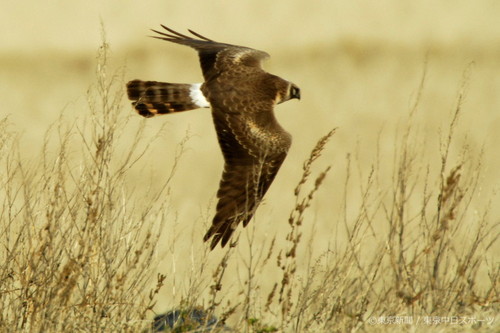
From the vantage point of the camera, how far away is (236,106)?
8.10 m

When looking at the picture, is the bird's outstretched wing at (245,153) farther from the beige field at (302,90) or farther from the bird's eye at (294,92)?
the beige field at (302,90)

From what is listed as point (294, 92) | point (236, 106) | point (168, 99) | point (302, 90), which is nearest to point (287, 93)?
point (294, 92)

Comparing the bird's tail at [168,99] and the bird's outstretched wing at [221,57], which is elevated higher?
the bird's outstretched wing at [221,57]

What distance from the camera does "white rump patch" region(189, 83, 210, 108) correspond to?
27.0 ft

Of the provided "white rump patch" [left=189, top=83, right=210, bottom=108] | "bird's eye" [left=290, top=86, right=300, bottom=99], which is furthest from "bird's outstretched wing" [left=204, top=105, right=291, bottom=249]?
"bird's eye" [left=290, top=86, right=300, bottom=99]

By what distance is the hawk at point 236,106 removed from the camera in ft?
24.8

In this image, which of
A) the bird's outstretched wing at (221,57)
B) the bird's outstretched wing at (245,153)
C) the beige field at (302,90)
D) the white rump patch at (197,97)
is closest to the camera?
the bird's outstretched wing at (245,153)

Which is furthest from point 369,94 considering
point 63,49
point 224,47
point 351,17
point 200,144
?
point 224,47

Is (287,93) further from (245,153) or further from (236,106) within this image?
(245,153)

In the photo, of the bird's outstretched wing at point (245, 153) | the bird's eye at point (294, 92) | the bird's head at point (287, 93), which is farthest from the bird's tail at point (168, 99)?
the bird's eye at point (294, 92)

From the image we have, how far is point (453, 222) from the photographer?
6078 millimetres

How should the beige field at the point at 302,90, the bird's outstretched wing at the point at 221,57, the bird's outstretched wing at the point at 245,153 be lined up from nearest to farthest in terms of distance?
the bird's outstretched wing at the point at 245,153 → the bird's outstretched wing at the point at 221,57 → the beige field at the point at 302,90

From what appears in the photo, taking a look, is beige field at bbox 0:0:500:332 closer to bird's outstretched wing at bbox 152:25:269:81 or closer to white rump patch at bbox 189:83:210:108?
bird's outstretched wing at bbox 152:25:269:81

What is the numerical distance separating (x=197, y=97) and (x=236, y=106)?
13.4 inches
